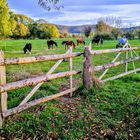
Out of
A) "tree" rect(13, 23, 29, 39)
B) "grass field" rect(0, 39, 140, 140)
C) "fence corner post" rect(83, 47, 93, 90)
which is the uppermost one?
"tree" rect(13, 23, 29, 39)

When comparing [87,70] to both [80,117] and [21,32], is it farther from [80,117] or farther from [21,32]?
[21,32]

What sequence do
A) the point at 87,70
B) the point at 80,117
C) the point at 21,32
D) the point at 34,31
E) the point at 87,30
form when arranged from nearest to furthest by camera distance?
1. the point at 80,117
2. the point at 87,70
3. the point at 21,32
4. the point at 34,31
5. the point at 87,30

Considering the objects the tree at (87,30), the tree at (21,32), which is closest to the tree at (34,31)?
the tree at (21,32)

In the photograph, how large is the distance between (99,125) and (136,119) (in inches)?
45.6

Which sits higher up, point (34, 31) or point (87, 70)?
point (34, 31)

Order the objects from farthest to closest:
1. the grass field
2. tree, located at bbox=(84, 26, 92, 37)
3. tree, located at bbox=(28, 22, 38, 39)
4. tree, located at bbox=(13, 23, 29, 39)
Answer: tree, located at bbox=(84, 26, 92, 37), tree, located at bbox=(28, 22, 38, 39), tree, located at bbox=(13, 23, 29, 39), the grass field

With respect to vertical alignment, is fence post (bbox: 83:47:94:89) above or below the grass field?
above

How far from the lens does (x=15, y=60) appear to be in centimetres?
671

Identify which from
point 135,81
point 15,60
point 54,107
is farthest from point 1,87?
point 135,81

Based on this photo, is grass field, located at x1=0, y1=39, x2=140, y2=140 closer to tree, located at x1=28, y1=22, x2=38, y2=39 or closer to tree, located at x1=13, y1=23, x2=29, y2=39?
tree, located at x1=13, y1=23, x2=29, y2=39

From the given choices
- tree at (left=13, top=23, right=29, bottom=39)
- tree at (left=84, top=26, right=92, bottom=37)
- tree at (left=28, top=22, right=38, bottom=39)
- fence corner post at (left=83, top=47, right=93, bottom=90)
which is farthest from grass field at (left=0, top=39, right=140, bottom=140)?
tree at (left=84, top=26, right=92, bottom=37)

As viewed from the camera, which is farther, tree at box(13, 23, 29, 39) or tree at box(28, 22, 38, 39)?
tree at box(28, 22, 38, 39)

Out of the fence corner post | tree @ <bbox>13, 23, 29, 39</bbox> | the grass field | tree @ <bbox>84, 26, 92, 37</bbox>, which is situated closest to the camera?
the grass field

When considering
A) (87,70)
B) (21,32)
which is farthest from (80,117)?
(21,32)
